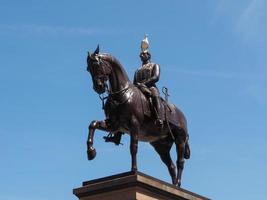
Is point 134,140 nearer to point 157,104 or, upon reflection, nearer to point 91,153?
point 91,153

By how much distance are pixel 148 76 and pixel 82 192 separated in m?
3.50

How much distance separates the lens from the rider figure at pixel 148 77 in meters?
16.8

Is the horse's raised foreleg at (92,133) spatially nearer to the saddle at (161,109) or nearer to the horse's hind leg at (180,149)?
the saddle at (161,109)

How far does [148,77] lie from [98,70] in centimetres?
188

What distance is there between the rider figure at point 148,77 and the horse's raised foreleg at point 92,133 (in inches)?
51.1

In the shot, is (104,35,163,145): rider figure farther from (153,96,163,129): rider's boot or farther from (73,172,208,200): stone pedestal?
(73,172,208,200): stone pedestal

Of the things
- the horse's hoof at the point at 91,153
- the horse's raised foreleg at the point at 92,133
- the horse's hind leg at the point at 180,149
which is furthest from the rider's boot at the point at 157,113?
the horse's hoof at the point at 91,153

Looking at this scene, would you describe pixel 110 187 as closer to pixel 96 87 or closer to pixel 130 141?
pixel 130 141

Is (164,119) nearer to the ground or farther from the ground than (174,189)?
farther from the ground

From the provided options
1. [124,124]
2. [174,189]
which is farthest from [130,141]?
[174,189]

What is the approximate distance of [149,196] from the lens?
50.5ft

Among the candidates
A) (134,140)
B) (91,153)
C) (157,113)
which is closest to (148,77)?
(157,113)

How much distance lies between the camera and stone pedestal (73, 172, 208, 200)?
15.1 m

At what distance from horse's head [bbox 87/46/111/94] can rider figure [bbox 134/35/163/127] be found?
118 cm
